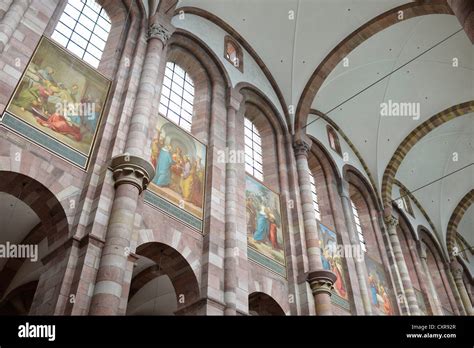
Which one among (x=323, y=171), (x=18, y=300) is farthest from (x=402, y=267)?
(x=18, y=300)

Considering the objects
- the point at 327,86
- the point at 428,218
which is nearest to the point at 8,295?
the point at 327,86

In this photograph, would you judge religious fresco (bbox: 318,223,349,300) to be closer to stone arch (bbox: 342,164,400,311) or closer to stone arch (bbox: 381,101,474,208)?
stone arch (bbox: 342,164,400,311)

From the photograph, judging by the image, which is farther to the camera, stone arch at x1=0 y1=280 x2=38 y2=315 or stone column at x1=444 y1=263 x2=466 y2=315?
stone column at x1=444 y1=263 x2=466 y2=315

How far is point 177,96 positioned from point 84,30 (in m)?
3.16

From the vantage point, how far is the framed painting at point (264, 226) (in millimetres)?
12445

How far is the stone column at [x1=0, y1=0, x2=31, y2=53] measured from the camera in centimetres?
862

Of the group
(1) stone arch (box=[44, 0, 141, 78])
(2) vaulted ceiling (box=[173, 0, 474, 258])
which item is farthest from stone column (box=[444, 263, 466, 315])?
(1) stone arch (box=[44, 0, 141, 78])

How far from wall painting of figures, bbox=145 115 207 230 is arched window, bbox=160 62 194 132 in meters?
0.77

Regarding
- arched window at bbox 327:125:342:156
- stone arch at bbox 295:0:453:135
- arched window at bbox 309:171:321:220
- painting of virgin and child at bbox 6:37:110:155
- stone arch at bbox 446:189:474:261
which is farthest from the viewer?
stone arch at bbox 446:189:474:261

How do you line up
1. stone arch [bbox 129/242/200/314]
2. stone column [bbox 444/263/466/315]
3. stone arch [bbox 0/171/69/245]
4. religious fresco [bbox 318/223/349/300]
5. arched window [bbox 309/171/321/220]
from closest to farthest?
stone arch [bbox 0/171/69/245] → stone arch [bbox 129/242/200/314] → religious fresco [bbox 318/223/349/300] → arched window [bbox 309/171/321/220] → stone column [bbox 444/263/466/315]

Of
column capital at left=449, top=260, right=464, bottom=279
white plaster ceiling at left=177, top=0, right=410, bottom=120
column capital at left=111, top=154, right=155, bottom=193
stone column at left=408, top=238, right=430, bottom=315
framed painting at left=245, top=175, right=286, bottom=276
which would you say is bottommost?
column capital at left=111, top=154, right=155, bottom=193

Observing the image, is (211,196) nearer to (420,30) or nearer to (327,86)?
(327,86)

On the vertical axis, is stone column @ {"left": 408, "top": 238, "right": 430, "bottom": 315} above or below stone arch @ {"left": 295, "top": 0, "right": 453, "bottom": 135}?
below
